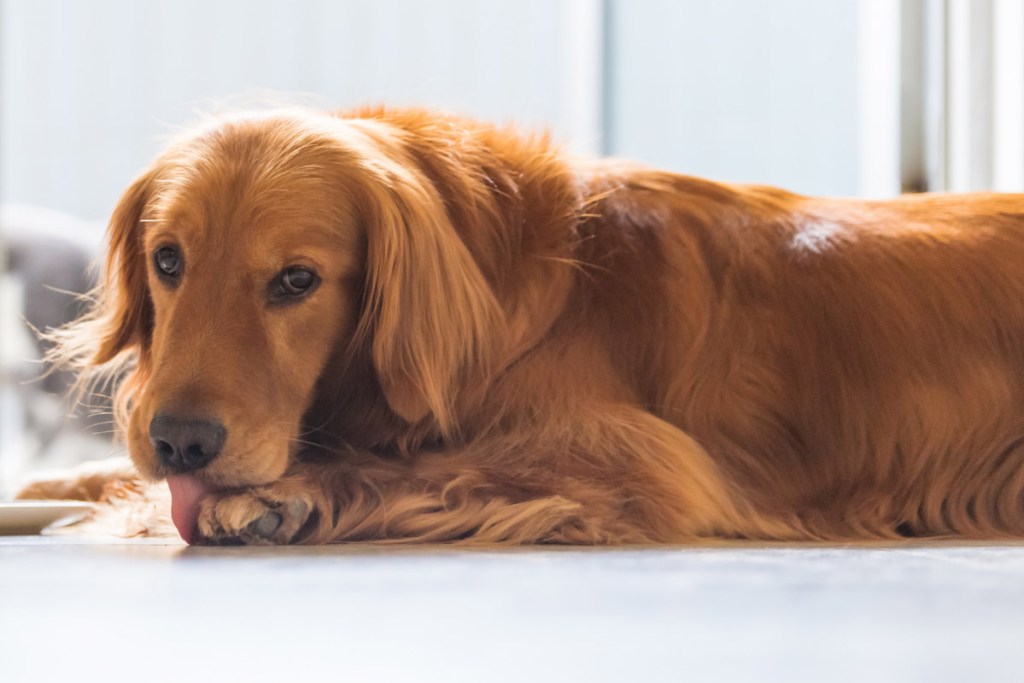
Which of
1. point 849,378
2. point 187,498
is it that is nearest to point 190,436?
point 187,498

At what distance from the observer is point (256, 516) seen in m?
1.36

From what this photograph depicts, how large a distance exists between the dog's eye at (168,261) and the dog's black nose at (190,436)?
0.27 meters

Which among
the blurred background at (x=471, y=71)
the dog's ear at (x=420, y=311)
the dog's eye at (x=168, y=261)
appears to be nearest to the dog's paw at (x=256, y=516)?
the dog's ear at (x=420, y=311)

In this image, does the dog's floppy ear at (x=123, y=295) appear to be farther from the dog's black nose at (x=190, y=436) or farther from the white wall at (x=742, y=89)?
the white wall at (x=742, y=89)

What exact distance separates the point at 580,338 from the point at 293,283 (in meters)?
0.41

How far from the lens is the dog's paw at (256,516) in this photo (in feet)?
4.42

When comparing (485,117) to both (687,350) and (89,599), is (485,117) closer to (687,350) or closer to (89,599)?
(687,350)

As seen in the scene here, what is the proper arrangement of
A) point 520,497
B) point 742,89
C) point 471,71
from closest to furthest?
point 520,497, point 742,89, point 471,71

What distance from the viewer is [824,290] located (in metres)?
1.64

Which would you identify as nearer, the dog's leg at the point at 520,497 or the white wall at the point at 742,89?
the dog's leg at the point at 520,497

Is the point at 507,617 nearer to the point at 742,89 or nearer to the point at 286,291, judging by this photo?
the point at 286,291

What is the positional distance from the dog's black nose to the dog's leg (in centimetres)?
6

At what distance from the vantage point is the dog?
148 centimetres

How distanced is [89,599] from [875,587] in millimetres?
677
